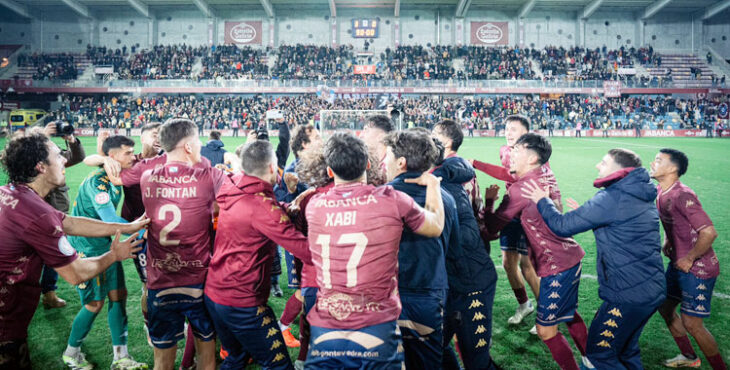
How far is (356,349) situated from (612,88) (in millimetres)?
45478

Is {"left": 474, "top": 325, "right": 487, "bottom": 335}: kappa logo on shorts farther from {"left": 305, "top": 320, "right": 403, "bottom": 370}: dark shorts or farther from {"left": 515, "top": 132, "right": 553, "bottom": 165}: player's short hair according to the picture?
{"left": 515, "top": 132, "right": 553, "bottom": 165}: player's short hair

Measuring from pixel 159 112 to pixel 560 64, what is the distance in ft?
131

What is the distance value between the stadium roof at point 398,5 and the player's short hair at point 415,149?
146ft

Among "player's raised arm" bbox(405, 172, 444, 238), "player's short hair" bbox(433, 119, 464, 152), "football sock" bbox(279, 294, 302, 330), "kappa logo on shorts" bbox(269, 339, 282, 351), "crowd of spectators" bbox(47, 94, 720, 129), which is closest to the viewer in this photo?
"player's raised arm" bbox(405, 172, 444, 238)

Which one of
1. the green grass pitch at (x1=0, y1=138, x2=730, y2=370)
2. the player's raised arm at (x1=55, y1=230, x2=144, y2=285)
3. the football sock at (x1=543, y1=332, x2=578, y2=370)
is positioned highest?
the player's raised arm at (x1=55, y1=230, x2=144, y2=285)

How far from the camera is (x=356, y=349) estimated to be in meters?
2.30

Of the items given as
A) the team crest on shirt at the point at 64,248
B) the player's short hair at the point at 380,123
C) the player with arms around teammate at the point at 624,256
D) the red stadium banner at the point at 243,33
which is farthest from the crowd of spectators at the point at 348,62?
the team crest on shirt at the point at 64,248

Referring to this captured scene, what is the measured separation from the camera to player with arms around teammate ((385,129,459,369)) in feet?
9.21

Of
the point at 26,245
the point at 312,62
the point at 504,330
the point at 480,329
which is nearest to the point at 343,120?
the point at 504,330

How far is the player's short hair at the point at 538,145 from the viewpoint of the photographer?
379cm

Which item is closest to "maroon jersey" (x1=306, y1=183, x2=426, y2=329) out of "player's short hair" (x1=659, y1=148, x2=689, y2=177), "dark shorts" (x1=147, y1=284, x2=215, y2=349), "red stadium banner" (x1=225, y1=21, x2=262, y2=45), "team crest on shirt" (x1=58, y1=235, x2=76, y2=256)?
"dark shorts" (x1=147, y1=284, x2=215, y2=349)

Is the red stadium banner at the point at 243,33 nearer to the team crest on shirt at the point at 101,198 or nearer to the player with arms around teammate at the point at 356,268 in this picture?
the team crest on shirt at the point at 101,198

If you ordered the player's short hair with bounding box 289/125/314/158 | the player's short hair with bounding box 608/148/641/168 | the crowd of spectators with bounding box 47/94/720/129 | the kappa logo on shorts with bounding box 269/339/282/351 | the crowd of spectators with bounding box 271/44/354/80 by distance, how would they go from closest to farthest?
the kappa logo on shorts with bounding box 269/339/282/351 → the player's short hair with bounding box 608/148/641/168 → the player's short hair with bounding box 289/125/314/158 → the crowd of spectators with bounding box 47/94/720/129 → the crowd of spectators with bounding box 271/44/354/80

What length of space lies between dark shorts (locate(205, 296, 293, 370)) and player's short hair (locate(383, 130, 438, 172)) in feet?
4.79
